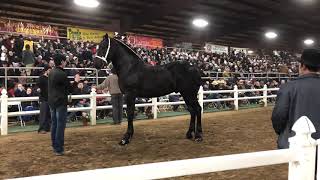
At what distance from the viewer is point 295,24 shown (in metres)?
30.1

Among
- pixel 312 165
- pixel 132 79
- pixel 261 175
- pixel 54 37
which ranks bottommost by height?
pixel 261 175

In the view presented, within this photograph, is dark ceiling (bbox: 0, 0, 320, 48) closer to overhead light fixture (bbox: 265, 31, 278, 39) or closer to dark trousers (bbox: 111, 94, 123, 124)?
overhead light fixture (bbox: 265, 31, 278, 39)

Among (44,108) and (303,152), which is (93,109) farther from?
(303,152)

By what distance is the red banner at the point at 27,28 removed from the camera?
18730 millimetres

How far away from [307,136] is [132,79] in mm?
6432

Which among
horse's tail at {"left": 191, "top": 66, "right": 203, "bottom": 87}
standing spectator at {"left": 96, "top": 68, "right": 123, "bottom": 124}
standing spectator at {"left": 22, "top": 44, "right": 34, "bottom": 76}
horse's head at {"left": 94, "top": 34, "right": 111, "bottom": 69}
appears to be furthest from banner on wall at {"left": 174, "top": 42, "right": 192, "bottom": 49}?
horse's head at {"left": 94, "top": 34, "right": 111, "bottom": 69}

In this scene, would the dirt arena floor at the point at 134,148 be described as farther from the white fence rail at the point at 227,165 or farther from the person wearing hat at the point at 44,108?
the white fence rail at the point at 227,165

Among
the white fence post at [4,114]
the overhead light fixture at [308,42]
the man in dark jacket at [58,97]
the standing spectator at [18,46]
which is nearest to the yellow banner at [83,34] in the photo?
the standing spectator at [18,46]

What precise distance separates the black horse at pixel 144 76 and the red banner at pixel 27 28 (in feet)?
38.9

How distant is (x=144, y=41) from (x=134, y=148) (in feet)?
57.3

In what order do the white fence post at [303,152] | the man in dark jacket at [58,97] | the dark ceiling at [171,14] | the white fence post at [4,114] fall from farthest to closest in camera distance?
the dark ceiling at [171,14] → the white fence post at [4,114] → the man in dark jacket at [58,97] → the white fence post at [303,152]

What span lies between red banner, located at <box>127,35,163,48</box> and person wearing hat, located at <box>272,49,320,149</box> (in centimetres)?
2053

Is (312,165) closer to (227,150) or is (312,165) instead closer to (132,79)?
(227,150)

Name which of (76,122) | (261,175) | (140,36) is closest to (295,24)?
(140,36)
